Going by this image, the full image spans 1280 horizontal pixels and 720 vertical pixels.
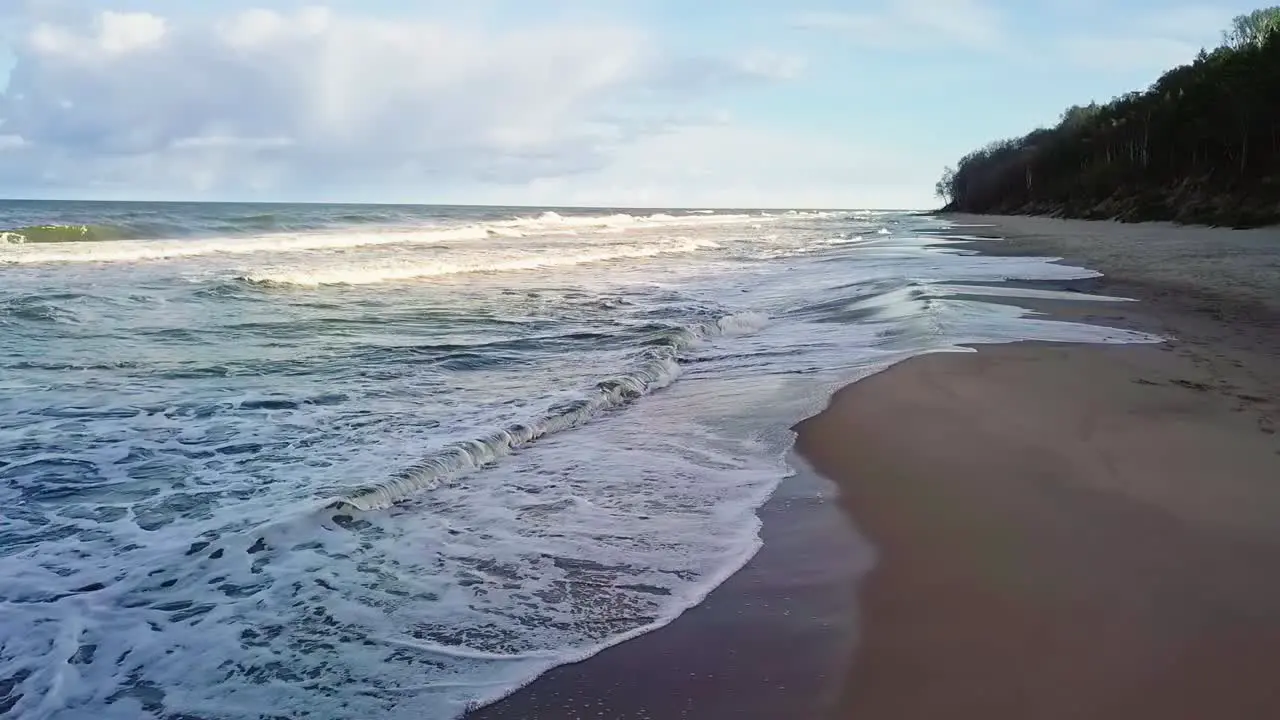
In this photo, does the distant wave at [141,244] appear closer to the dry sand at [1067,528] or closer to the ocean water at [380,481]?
the ocean water at [380,481]

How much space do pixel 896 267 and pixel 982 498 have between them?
1558 cm

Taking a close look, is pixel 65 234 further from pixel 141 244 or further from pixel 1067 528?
pixel 1067 528

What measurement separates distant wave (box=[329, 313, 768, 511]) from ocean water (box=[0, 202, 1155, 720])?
0.03m

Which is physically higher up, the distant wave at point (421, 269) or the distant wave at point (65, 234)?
the distant wave at point (65, 234)

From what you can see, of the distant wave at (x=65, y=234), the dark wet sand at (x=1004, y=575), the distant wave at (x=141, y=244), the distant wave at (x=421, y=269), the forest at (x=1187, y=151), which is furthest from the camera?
the forest at (x=1187, y=151)

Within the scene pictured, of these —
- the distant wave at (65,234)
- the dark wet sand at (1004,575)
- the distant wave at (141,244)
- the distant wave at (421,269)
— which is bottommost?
the dark wet sand at (1004,575)

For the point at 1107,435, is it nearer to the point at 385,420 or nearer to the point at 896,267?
the point at 385,420

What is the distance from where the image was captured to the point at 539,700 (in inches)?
109

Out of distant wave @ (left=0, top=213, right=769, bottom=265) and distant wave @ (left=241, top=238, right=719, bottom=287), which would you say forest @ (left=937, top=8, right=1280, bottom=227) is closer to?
distant wave @ (left=241, top=238, right=719, bottom=287)

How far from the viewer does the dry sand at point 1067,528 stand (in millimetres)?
2705

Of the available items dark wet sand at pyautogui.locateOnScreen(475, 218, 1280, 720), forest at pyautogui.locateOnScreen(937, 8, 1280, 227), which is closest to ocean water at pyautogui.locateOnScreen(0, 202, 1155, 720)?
dark wet sand at pyautogui.locateOnScreen(475, 218, 1280, 720)

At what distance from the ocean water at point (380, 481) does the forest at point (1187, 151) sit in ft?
89.1

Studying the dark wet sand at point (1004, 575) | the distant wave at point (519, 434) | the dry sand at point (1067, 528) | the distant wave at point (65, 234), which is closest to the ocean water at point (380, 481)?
the distant wave at point (519, 434)

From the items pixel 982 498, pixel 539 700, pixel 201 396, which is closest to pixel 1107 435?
pixel 982 498
